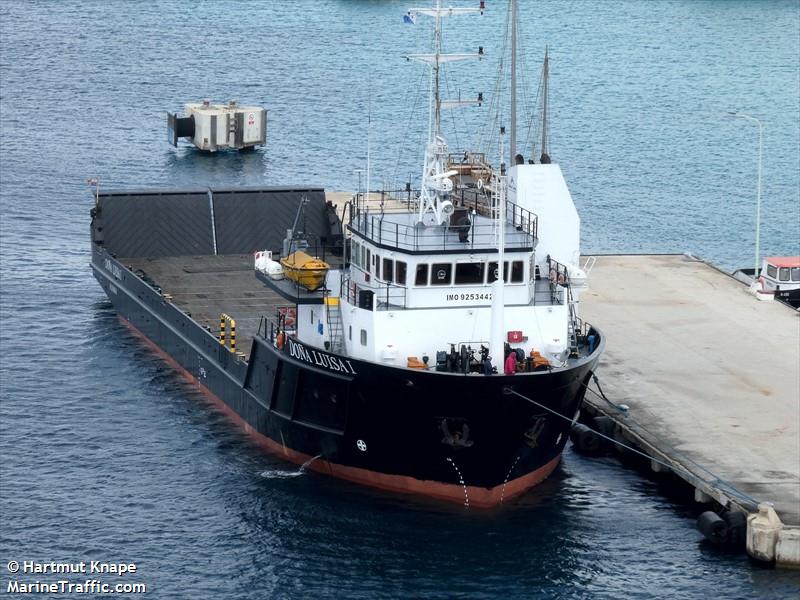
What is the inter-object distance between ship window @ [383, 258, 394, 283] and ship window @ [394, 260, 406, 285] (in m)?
0.19

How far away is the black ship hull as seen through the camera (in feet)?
175

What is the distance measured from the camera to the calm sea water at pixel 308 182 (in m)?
52.6

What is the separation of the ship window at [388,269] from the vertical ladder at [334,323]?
2008mm

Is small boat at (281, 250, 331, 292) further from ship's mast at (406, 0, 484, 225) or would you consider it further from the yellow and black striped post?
the yellow and black striped post

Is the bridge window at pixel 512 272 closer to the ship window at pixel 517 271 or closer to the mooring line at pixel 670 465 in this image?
the ship window at pixel 517 271

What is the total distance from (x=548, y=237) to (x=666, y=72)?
309ft

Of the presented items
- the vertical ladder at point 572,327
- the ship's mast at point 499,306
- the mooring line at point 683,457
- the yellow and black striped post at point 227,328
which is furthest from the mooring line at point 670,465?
the yellow and black striped post at point 227,328

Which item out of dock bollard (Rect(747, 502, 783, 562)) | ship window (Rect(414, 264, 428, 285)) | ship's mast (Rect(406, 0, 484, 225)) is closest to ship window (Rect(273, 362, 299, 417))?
ship window (Rect(414, 264, 428, 285))

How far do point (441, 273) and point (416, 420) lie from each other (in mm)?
5033

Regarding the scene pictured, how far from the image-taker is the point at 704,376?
65375mm

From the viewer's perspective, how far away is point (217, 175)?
116 metres

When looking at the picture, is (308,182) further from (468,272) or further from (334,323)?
(468,272)

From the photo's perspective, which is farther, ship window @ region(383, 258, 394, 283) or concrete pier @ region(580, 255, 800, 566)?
ship window @ region(383, 258, 394, 283)

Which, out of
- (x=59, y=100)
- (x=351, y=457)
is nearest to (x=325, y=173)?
(x=59, y=100)
